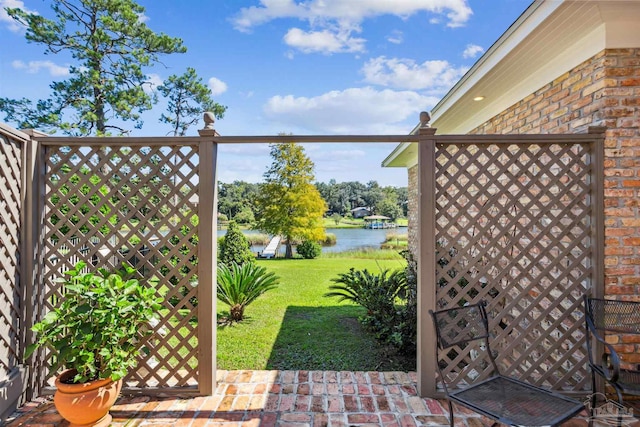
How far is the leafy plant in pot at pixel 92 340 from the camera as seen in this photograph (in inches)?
83.7

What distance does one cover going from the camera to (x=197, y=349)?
2.64 metres

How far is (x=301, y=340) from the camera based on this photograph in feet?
13.4

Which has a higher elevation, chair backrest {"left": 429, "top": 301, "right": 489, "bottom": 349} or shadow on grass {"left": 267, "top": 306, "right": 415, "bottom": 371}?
chair backrest {"left": 429, "top": 301, "right": 489, "bottom": 349}

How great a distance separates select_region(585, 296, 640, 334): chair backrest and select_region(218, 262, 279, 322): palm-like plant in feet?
12.5

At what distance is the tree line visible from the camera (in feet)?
58.2

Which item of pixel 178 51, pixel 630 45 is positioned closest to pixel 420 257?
pixel 630 45

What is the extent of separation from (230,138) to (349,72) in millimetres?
7786

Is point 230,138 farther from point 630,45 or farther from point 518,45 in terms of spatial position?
point 630,45

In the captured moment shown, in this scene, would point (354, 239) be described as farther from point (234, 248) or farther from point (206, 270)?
point (206, 270)

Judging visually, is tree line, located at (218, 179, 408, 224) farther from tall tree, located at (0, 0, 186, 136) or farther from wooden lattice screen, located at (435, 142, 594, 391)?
wooden lattice screen, located at (435, 142, 594, 391)

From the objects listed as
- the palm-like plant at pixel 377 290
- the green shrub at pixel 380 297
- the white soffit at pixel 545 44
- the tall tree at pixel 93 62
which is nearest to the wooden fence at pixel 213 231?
the white soffit at pixel 545 44

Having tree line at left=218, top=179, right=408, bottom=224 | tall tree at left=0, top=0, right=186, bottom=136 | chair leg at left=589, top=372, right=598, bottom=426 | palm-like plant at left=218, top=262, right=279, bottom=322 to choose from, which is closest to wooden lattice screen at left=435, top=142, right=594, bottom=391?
chair leg at left=589, top=372, right=598, bottom=426

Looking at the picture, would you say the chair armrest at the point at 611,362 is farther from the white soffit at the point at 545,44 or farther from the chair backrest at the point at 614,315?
the white soffit at the point at 545,44

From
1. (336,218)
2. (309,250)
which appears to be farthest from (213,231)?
(336,218)
